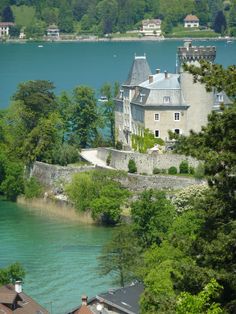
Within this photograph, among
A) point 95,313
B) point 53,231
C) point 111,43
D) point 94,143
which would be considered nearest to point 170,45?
point 111,43

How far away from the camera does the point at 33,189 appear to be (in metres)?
42.6

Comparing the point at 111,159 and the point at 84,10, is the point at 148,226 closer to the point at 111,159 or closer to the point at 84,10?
the point at 111,159

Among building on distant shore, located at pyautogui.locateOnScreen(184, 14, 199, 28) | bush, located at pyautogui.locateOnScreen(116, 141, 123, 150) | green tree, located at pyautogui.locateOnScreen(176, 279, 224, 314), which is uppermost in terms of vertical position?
green tree, located at pyautogui.locateOnScreen(176, 279, 224, 314)

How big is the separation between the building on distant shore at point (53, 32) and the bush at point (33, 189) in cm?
14561

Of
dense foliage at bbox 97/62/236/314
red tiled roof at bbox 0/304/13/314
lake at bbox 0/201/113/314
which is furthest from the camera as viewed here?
lake at bbox 0/201/113/314

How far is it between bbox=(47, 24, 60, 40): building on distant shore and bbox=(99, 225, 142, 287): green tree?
159450mm

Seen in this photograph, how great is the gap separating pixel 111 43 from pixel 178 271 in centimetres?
16730

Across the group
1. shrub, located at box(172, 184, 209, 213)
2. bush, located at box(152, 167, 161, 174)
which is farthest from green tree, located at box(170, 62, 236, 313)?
bush, located at box(152, 167, 161, 174)

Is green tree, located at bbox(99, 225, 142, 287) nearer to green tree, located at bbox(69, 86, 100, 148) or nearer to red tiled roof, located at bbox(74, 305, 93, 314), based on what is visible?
red tiled roof, located at bbox(74, 305, 93, 314)

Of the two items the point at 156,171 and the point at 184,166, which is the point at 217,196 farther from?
the point at 156,171

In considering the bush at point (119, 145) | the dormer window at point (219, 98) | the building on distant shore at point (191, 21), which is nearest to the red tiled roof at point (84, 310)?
the dormer window at point (219, 98)

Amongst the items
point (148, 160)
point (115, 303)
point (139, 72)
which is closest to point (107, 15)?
point (139, 72)

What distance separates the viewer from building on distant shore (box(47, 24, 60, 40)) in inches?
7382

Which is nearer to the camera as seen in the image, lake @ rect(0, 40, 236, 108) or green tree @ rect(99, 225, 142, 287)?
green tree @ rect(99, 225, 142, 287)
